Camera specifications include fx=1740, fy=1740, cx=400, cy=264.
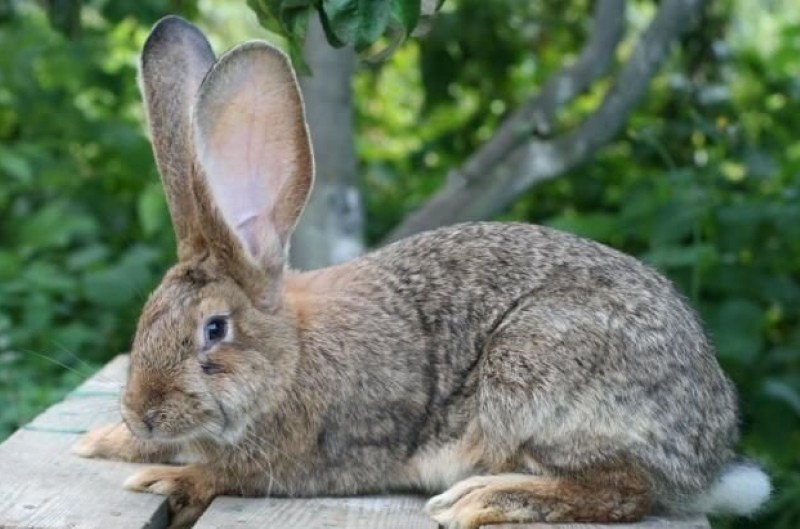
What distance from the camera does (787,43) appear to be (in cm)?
666

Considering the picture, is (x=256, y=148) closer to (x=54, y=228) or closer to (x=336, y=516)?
(x=336, y=516)

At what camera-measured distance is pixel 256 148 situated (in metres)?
3.97

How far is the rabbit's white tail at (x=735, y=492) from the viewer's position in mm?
3953

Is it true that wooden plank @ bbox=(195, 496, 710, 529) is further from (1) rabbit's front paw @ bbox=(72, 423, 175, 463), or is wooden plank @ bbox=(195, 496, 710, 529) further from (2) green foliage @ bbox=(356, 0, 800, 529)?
(2) green foliage @ bbox=(356, 0, 800, 529)

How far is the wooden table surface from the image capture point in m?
3.74

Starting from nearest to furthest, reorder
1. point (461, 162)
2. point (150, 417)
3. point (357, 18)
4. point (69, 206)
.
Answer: point (357, 18)
point (150, 417)
point (69, 206)
point (461, 162)

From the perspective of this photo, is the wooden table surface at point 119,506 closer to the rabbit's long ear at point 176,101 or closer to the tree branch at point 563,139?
the rabbit's long ear at point 176,101

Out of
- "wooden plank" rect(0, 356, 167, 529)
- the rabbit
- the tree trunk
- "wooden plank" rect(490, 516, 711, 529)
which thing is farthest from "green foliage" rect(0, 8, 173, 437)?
"wooden plank" rect(490, 516, 711, 529)

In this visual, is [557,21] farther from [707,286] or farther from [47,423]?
[47,423]

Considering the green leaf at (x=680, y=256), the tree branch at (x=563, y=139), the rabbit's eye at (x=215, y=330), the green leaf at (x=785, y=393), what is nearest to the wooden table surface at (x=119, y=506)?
the rabbit's eye at (x=215, y=330)

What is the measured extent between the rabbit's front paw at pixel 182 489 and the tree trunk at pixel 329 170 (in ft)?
6.08

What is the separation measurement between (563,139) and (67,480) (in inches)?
102

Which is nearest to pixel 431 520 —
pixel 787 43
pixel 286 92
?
pixel 286 92

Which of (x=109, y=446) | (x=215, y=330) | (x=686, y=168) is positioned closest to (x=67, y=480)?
(x=109, y=446)
